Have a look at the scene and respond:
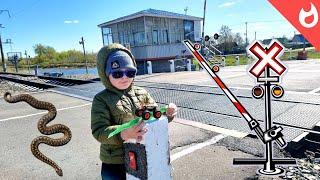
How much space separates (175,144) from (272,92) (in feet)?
7.29

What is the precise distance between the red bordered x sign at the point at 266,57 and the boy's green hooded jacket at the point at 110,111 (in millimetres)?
1894

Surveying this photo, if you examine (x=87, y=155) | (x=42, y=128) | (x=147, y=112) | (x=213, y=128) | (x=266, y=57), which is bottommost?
(x=87, y=155)

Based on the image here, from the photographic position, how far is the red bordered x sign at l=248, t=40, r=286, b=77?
3.72 metres

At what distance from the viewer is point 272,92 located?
379 cm

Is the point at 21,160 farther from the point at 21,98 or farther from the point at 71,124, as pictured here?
the point at 21,98

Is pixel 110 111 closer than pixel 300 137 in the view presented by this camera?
Yes

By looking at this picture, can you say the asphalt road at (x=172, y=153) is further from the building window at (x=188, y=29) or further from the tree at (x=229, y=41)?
the tree at (x=229, y=41)

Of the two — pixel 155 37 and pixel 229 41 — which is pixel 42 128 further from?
pixel 229 41

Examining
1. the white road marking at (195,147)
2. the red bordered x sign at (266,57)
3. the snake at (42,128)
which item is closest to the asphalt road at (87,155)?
the white road marking at (195,147)

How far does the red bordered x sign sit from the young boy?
1831mm

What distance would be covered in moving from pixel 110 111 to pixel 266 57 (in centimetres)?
230

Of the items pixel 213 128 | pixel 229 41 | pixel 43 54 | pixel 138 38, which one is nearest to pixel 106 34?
pixel 138 38

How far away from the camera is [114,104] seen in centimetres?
231

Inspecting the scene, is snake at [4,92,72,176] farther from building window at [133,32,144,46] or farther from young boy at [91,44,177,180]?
building window at [133,32,144,46]
